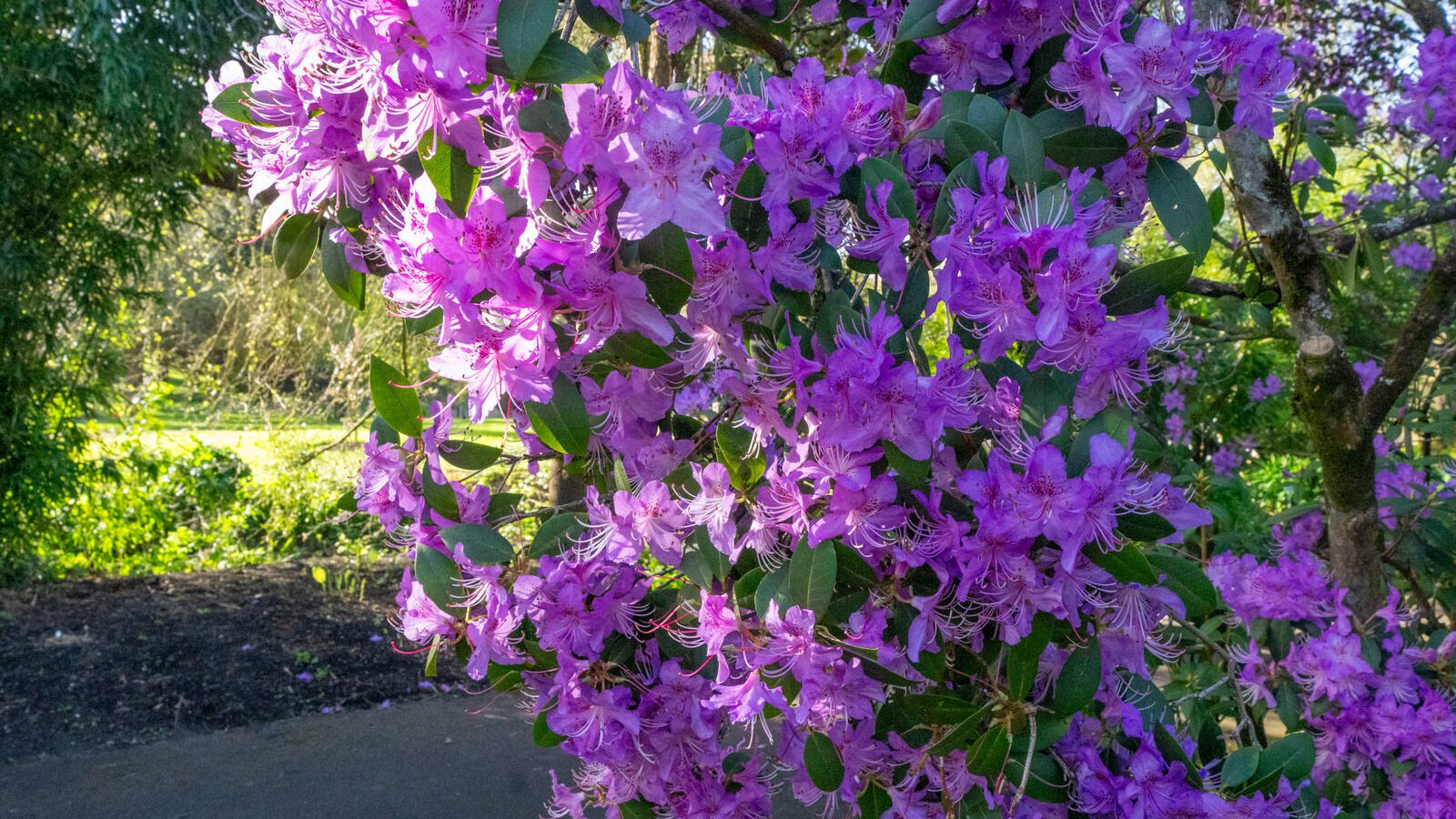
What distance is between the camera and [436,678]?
14.4 ft

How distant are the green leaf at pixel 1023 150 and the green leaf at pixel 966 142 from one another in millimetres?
23

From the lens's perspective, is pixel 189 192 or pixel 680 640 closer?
pixel 680 640

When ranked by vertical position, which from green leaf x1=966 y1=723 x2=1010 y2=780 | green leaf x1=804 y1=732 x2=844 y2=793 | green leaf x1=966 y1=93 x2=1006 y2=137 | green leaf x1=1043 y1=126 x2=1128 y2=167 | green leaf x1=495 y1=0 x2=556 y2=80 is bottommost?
green leaf x1=804 y1=732 x2=844 y2=793

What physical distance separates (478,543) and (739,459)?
11.3 inches

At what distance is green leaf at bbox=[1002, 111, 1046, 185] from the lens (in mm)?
890

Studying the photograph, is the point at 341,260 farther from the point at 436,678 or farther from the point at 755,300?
the point at 436,678

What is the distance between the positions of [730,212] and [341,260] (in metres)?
0.48

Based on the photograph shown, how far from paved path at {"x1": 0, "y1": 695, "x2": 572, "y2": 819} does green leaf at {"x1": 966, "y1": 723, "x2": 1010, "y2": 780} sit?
8.05 feet

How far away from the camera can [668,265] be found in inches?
32.6

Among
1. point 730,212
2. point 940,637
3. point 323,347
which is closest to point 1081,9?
point 730,212

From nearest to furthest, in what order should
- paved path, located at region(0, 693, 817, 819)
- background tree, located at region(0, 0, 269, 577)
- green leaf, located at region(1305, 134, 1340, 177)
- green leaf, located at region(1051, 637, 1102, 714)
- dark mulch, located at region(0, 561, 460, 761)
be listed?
green leaf, located at region(1051, 637, 1102, 714) → green leaf, located at region(1305, 134, 1340, 177) → paved path, located at region(0, 693, 817, 819) → dark mulch, located at region(0, 561, 460, 761) → background tree, located at region(0, 0, 269, 577)

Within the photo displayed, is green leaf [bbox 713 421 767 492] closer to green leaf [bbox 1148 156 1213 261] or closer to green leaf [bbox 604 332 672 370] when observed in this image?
green leaf [bbox 604 332 672 370]

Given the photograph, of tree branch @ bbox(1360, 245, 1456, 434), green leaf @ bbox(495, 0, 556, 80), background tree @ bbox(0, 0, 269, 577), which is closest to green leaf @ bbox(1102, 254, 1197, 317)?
green leaf @ bbox(495, 0, 556, 80)

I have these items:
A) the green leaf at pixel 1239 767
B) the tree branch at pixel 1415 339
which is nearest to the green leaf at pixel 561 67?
the green leaf at pixel 1239 767
